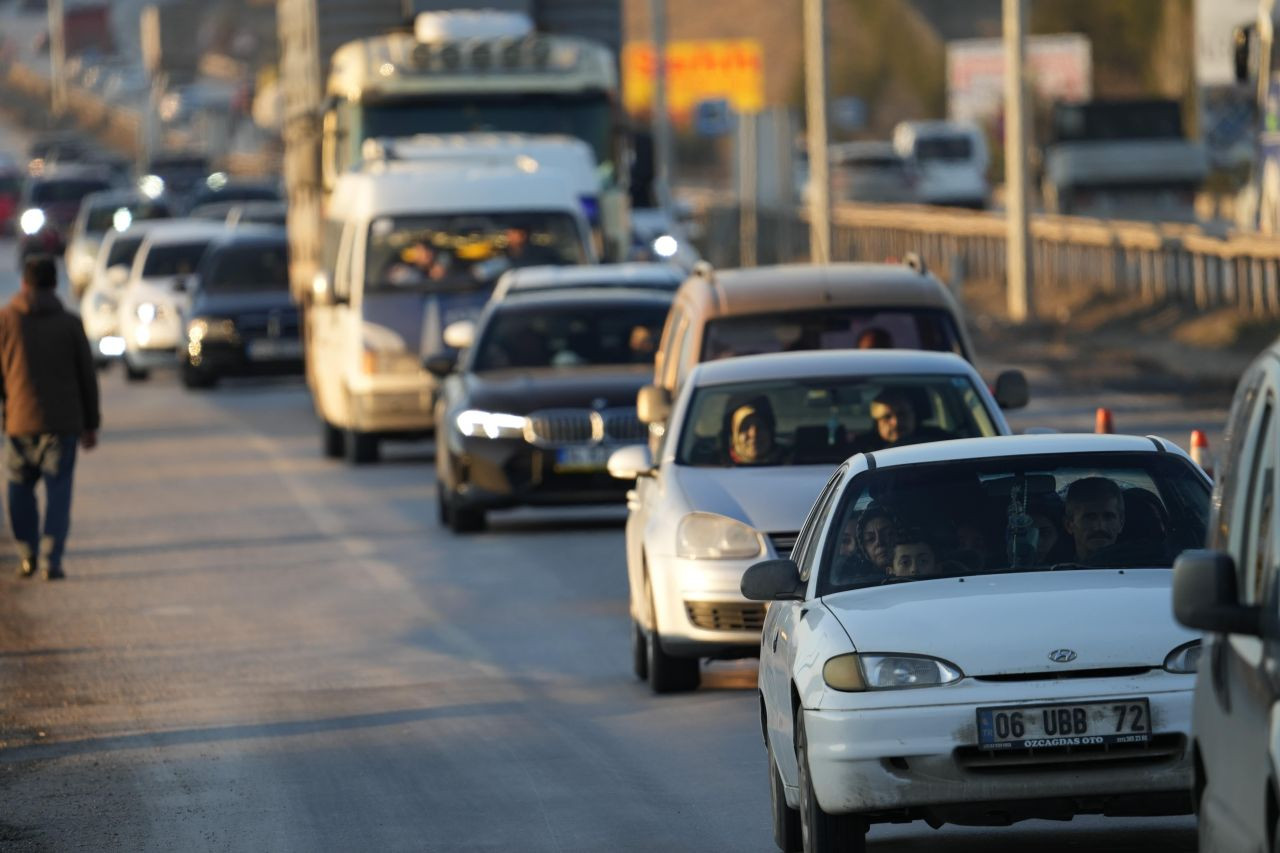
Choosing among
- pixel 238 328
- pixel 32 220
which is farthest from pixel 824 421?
pixel 32 220

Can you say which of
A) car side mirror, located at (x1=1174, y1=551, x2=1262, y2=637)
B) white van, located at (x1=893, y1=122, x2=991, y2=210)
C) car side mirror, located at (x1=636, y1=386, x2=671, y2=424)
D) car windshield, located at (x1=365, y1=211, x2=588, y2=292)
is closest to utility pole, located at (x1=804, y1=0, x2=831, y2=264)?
car windshield, located at (x1=365, y1=211, x2=588, y2=292)

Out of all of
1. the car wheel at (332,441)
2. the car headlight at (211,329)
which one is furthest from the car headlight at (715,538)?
the car headlight at (211,329)

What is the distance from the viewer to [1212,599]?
19.3 ft

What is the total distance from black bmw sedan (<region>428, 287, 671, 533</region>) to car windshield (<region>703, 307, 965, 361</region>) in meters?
3.21

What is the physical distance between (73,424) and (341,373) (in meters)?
6.69

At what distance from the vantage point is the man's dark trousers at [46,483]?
1773cm

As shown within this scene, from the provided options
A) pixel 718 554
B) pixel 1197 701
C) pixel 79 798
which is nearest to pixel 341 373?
pixel 718 554

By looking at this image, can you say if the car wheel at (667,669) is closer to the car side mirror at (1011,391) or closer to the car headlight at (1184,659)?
the car side mirror at (1011,391)

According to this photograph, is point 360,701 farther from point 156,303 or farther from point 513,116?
point 156,303

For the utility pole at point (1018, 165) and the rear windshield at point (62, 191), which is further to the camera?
the rear windshield at point (62, 191)

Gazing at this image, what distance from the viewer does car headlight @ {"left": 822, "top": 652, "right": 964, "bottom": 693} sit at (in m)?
8.09

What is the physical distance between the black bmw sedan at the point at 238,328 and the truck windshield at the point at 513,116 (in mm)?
3296

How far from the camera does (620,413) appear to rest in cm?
1934

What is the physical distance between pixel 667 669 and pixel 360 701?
4.01 ft
